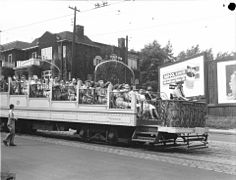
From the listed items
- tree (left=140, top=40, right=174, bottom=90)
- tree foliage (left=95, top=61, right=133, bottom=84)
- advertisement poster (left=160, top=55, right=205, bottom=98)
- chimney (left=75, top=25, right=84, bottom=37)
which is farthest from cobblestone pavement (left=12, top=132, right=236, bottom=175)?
tree (left=140, top=40, right=174, bottom=90)

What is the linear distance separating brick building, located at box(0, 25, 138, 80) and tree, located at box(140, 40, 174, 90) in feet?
12.0

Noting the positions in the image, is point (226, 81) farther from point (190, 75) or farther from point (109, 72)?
point (109, 72)

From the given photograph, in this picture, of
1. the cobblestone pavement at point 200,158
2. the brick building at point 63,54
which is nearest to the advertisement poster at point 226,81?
the cobblestone pavement at point 200,158

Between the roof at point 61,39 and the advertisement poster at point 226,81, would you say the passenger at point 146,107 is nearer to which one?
the advertisement poster at point 226,81

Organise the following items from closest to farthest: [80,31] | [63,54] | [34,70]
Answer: [63,54] → [34,70] → [80,31]

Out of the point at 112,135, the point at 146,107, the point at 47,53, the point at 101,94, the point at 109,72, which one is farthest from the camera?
the point at 47,53

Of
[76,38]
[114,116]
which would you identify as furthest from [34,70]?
[114,116]

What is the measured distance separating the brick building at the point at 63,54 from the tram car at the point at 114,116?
27.9 metres

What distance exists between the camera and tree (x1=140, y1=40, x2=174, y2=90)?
5097 centimetres

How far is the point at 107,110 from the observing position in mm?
13156

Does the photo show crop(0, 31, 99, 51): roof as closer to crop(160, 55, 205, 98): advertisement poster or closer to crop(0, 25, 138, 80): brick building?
crop(0, 25, 138, 80): brick building

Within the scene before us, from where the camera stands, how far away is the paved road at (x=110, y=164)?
300 inches

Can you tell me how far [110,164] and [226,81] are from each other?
2073 cm

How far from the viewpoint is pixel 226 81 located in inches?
1082
